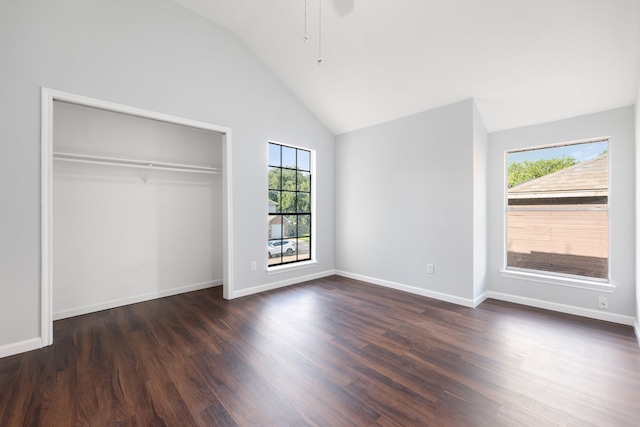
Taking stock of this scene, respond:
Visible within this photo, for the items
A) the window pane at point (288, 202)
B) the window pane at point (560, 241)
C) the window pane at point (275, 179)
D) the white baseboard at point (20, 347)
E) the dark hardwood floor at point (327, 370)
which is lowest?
the dark hardwood floor at point (327, 370)

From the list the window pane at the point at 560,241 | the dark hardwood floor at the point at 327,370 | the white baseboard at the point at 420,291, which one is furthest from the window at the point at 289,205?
the window pane at the point at 560,241

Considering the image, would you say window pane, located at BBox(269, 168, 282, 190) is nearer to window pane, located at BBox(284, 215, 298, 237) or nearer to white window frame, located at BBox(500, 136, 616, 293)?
window pane, located at BBox(284, 215, 298, 237)

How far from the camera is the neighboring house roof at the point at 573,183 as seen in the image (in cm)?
316

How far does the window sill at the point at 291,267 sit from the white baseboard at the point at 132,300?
973mm

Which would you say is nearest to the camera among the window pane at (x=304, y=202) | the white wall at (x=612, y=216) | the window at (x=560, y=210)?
the white wall at (x=612, y=216)

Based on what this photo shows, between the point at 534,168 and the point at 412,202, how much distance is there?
1563 millimetres

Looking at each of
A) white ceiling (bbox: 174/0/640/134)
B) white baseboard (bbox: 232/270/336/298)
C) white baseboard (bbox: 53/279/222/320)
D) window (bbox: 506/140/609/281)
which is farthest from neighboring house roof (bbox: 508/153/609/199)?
white baseboard (bbox: 53/279/222/320)

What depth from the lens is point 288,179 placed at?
4613 mm

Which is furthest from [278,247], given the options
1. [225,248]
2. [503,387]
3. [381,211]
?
[503,387]

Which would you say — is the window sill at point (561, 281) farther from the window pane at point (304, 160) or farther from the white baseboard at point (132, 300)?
the white baseboard at point (132, 300)

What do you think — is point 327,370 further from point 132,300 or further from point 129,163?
point 129,163

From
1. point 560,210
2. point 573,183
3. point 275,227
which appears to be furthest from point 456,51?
point 275,227

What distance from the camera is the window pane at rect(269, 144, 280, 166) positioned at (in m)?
4.38

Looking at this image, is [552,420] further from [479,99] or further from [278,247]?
[278,247]
